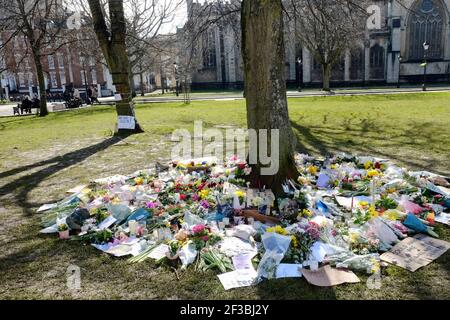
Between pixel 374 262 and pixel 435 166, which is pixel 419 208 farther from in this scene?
pixel 435 166

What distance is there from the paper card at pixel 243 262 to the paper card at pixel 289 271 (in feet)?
0.89

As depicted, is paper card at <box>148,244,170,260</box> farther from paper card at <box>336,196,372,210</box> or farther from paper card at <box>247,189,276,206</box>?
paper card at <box>336,196,372,210</box>

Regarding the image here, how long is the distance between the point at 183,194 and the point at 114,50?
6.99m

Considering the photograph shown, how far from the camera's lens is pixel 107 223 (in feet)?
15.9

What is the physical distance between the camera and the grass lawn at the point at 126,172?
3.29 m

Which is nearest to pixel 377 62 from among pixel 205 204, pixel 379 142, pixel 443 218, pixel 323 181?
pixel 379 142

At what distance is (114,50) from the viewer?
434 inches

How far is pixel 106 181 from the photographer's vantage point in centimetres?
679

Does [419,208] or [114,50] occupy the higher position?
[114,50]

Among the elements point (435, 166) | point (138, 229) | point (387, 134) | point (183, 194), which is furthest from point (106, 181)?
point (387, 134)

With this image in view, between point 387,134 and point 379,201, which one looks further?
point 387,134
